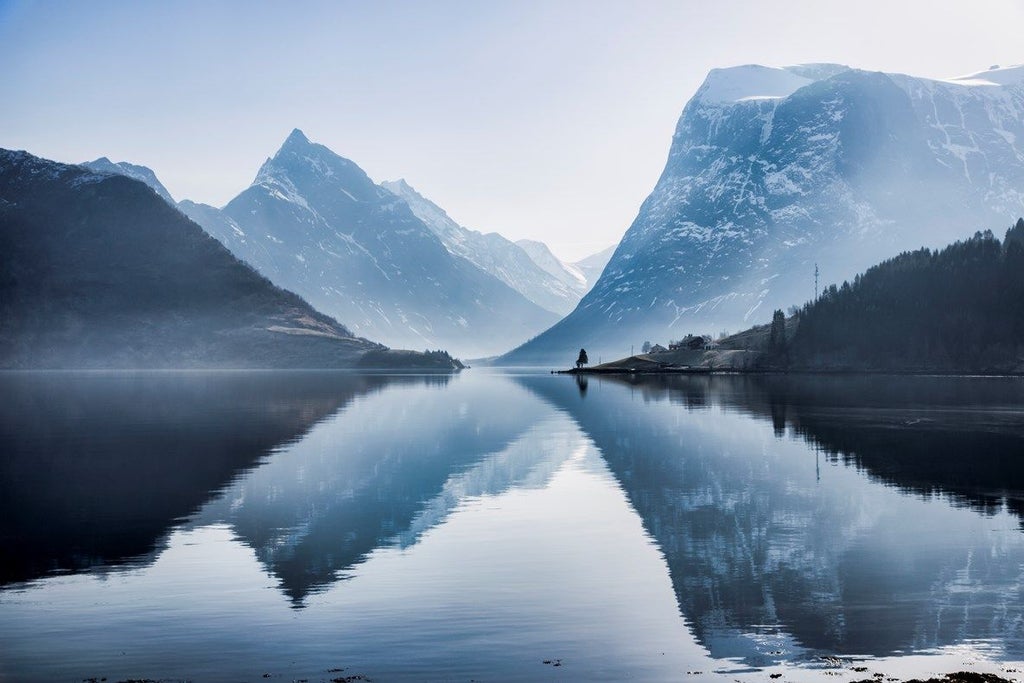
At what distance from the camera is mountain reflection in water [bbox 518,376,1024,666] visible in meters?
34.5

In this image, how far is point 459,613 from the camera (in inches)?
1411

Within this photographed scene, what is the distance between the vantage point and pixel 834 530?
52906mm

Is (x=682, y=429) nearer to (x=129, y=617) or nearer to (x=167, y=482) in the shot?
(x=167, y=482)

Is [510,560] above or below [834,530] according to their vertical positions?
below

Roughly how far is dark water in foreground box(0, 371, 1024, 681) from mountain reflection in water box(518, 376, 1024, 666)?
23 centimetres

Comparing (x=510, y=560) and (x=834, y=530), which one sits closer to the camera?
(x=510, y=560)

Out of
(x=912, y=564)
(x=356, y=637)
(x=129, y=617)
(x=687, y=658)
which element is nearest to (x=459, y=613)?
(x=356, y=637)

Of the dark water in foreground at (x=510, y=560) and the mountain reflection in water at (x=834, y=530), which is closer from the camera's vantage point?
the dark water in foreground at (x=510, y=560)

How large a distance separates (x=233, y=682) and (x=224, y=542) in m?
21.9

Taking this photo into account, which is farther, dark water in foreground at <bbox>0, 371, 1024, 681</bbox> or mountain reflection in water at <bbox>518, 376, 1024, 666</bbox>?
mountain reflection in water at <bbox>518, 376, 1024, 666</bbox>

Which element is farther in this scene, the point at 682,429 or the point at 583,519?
the point at 682,429

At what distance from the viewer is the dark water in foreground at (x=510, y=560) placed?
31.0m

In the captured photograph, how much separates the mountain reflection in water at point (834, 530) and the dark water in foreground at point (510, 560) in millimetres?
226

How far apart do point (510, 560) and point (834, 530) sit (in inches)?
735
